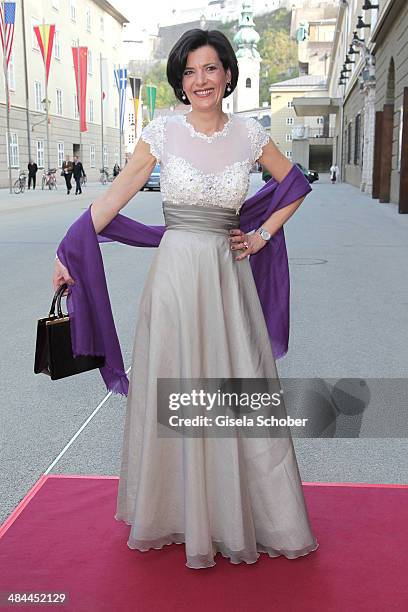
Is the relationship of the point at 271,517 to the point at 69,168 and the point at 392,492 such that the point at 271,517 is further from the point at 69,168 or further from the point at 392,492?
the point at 69,168

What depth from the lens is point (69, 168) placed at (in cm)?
3359

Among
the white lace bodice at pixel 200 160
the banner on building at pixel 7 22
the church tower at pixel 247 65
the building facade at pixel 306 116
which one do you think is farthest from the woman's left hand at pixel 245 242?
the church tower at pixel 247 65

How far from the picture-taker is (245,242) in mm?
2750

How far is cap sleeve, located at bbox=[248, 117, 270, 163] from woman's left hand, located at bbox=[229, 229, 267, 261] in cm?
28

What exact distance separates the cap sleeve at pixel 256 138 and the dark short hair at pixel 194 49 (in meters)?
0.22

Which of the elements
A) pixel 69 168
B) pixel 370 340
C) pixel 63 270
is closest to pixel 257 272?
pixel 63 270

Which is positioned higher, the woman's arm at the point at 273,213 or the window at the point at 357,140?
the window at the point at 357,140

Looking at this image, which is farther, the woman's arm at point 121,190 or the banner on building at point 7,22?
the banner on building at point 7,22

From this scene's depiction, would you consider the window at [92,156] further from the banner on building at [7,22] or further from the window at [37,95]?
the banner on building at [7,22]

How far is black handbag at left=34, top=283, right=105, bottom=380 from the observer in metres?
2.83

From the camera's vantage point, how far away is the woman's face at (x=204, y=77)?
8.53 feet

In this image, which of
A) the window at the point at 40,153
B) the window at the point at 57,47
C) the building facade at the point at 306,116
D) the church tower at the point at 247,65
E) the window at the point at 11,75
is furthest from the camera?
the church tower at the point at 247,65

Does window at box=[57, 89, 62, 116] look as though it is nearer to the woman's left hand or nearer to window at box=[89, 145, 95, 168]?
window at box=[89, 145, 95, 168]

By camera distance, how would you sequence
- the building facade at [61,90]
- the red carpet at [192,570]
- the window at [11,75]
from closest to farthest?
1. the red carpet at [192,570]
2. the window at [11,75]
3. the building facade at [61,90]
